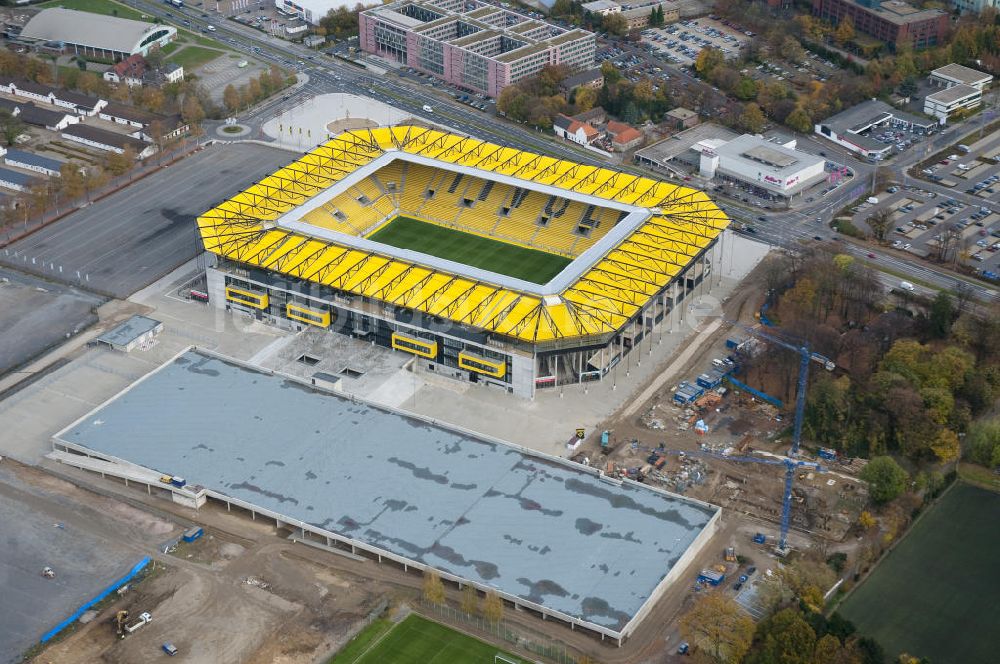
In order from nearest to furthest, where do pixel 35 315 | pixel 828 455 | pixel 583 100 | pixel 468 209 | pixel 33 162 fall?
pixel 828 455 → pixel 35 315 → pixel 468 209 → pixel 33 162 → pixel 583 100

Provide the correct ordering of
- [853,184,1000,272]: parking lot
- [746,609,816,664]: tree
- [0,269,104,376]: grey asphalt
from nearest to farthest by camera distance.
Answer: [746,609,816,664]: tree < [0,269,104,376]: grey asphalt < [853,184,1000,272]: parking lot

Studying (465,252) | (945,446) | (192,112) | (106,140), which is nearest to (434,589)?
(945,446)

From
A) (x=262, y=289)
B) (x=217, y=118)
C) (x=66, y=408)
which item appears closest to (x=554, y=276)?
(x=262, y=289)

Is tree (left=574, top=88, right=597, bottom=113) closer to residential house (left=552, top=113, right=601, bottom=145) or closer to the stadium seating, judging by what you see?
residential house (left=552, top=113, right=601, bottom=145)

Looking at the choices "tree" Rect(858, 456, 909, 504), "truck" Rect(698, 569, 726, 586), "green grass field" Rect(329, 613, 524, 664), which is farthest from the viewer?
"tree" Rect(858, 456, 909, 504)

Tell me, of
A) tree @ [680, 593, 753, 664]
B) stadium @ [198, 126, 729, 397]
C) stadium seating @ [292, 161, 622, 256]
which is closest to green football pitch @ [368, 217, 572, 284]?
stadium @ [198, 126, 729, 397]

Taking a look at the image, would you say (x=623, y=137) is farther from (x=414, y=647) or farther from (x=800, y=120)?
(x=414, y=647)

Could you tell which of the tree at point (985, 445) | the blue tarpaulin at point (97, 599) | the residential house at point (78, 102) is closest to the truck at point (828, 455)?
the tree at point (985, 445)

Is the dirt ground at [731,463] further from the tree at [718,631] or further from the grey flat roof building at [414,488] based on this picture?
the tree at [718,631]
